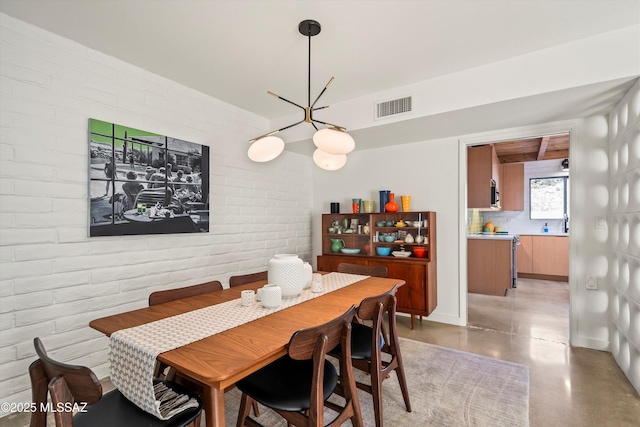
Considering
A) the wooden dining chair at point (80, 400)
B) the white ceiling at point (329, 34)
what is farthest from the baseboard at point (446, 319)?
the wooden dining chair at point (80, 400)

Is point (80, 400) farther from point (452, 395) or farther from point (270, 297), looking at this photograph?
point (452, 395)

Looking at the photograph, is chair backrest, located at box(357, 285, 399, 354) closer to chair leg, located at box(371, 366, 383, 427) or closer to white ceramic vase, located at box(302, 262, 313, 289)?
chair leg, located at box(371, 366, 383, 427)

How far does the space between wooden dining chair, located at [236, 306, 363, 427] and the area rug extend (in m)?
0.52

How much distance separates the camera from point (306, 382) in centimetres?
148

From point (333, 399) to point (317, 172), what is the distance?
121 inches

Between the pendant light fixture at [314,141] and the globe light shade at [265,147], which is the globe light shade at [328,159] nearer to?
the pendant light fixture at [314,141]

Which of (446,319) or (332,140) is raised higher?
(332,140)

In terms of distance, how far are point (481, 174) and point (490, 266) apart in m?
1.43

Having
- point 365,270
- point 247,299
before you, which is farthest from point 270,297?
point 365,270

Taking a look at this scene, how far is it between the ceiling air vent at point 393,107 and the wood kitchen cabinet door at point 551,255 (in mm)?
4744

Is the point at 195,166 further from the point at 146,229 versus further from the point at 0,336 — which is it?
the point at 0,336

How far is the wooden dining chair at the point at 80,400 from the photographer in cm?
97

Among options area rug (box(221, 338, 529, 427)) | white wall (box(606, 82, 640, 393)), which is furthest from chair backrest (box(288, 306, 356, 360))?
white wall (box(606, 82, 640, 393))

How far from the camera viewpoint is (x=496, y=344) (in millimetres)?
3070
